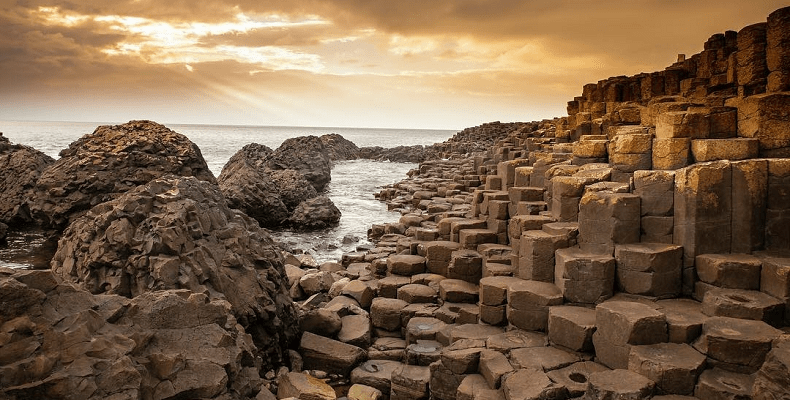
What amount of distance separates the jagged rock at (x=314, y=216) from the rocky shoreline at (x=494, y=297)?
28.7 feet

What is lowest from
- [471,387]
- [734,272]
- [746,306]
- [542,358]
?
[471,387]

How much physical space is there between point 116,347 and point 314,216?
14.7 meters

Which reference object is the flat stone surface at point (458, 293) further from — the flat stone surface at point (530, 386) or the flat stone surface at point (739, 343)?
the flat stone surface at point (739, 343)

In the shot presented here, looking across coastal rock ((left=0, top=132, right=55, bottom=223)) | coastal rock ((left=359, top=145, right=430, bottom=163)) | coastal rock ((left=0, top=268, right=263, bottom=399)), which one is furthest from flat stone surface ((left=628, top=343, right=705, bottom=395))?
coastal rock ((left=359, top=145, right=430, bottom=163))

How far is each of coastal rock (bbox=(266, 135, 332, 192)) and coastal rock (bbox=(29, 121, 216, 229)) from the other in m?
12.1

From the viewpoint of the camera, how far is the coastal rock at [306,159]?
27.9 m

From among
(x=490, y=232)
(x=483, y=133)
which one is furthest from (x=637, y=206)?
(x=483, y=133)

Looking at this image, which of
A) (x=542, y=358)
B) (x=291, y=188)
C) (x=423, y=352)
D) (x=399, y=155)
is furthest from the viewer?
(x=399, y=155)

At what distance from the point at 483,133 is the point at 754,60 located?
47.9 m

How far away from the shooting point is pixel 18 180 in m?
17.6

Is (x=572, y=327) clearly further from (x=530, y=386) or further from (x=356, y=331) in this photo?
(x=356, y=331)

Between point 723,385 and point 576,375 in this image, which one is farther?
point 576,375

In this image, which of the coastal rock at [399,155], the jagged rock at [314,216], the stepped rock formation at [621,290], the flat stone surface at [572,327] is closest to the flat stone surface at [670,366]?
the stepped rock formation at [621,290]

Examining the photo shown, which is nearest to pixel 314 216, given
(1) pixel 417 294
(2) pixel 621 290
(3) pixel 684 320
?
(1) pixel 417 294
